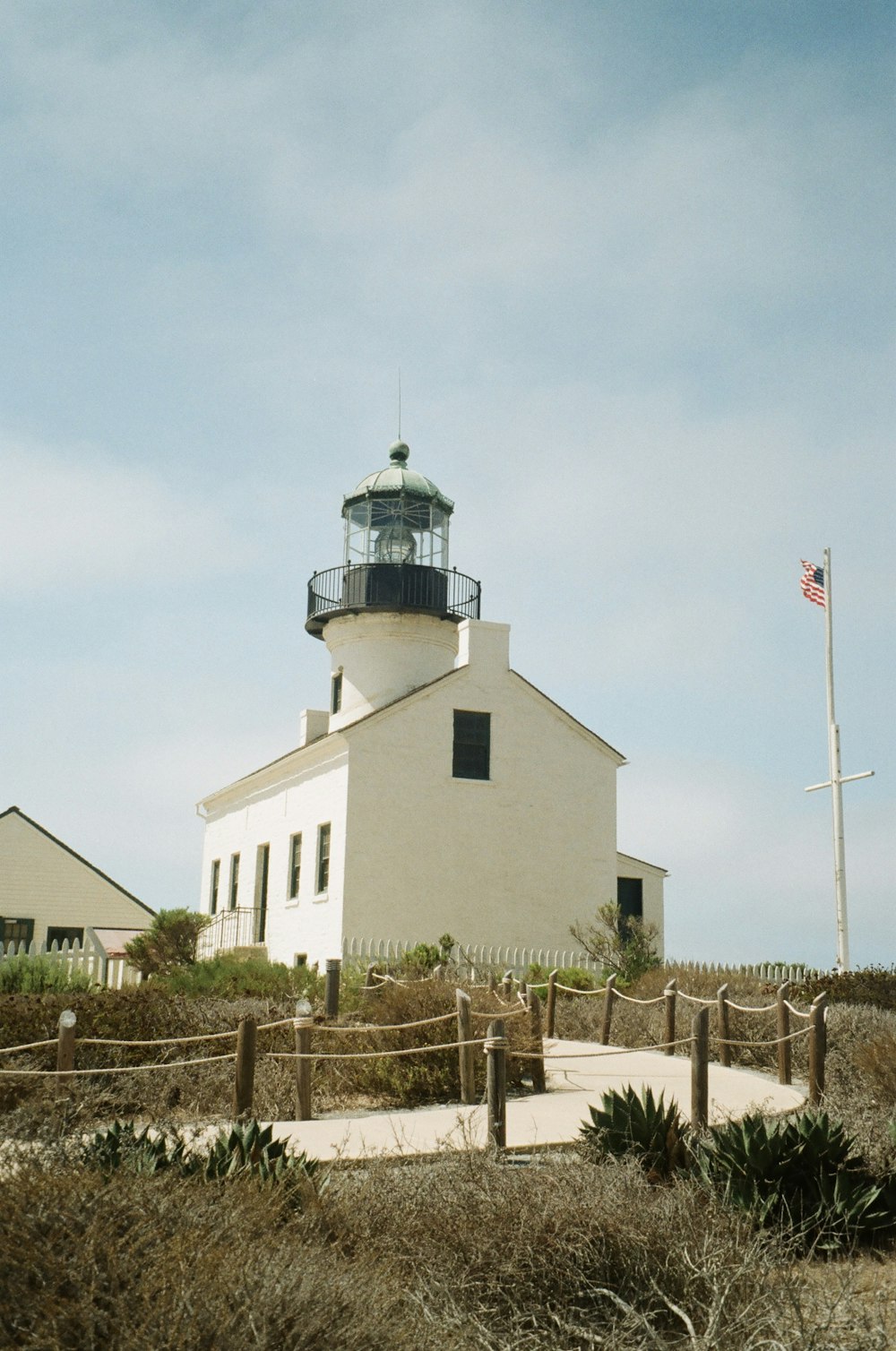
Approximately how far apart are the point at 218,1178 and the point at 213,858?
29.2 metres

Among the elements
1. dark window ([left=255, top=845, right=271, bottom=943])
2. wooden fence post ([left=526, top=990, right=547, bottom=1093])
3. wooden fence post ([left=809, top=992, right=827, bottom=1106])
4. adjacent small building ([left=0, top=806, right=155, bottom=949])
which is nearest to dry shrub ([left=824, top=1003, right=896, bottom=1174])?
wooden fence post ([left=809, top=992, right=827, bottom=1106])

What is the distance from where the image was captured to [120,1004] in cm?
1361

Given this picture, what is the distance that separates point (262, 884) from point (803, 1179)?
23427 mm

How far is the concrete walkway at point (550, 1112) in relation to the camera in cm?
895

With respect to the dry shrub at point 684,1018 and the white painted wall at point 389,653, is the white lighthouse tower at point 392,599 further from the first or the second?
the dry shrub at point 684,1018

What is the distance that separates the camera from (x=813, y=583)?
2798 cm

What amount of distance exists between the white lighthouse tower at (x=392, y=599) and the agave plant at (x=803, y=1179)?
20.9m

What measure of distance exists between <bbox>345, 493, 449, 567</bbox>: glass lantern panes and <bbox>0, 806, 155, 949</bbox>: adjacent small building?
1362cm

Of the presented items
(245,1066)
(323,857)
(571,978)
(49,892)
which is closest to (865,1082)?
(245,1066)

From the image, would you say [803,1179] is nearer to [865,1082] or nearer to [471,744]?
[865,1082]

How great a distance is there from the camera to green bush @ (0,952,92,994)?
17.8 meters

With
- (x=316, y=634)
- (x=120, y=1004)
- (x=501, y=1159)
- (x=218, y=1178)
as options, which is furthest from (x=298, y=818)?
(x=218, y=1178)

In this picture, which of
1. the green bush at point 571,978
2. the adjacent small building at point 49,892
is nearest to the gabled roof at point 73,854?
the adjacent small building at point 49,892

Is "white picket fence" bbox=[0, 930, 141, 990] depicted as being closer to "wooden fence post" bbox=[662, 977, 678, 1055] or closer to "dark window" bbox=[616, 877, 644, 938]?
"dark window" bbox=[616, 877, 644, 938]
